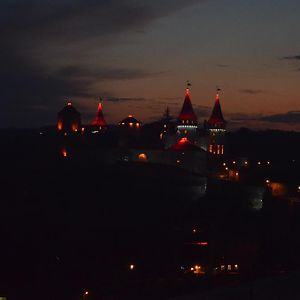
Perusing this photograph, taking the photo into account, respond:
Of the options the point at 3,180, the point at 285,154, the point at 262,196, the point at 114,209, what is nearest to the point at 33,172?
the point at 3,180

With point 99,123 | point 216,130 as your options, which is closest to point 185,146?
point 216,130

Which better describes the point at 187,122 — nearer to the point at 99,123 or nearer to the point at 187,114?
the point at 187,114

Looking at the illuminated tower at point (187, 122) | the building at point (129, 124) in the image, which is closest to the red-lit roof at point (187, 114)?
the illuminated tower at point (187, 122)

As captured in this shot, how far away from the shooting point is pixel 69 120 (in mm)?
52969

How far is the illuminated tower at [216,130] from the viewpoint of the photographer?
48.8 meters

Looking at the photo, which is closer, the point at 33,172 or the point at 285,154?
the point at 33,172

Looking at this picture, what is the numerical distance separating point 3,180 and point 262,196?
64.0ft

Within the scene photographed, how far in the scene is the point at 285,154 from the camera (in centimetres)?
8456

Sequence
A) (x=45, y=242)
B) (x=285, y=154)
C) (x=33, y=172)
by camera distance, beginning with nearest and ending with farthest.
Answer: (x=45, y=242), (x=33, y=172), (x=285, y=154)

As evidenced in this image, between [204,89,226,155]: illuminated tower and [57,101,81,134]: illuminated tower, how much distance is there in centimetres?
1139

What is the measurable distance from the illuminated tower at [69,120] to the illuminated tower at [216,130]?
1139cm

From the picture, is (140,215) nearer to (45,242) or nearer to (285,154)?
(45,242)

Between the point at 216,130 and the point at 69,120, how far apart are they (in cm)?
1291

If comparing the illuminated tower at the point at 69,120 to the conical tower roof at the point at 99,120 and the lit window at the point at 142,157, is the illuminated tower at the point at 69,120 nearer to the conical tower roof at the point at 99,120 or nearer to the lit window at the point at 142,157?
the conical tower roof at the point at 99,120
